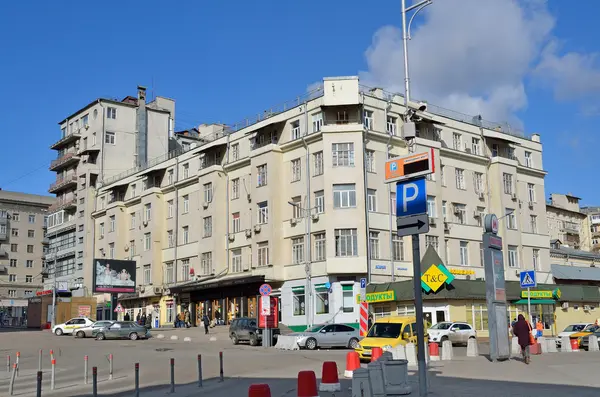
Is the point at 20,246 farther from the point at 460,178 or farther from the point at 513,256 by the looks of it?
the point at 513,256

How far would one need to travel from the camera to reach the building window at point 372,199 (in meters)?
46.7

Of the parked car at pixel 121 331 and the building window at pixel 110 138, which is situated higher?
the building window at pixel 110 138

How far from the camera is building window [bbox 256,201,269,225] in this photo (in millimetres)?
49969

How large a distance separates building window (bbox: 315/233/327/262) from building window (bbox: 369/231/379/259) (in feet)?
10.4

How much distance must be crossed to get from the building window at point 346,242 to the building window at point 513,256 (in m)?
16.5

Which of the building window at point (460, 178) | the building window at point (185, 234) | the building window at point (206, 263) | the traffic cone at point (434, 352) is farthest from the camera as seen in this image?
the building window at point (185, 234)

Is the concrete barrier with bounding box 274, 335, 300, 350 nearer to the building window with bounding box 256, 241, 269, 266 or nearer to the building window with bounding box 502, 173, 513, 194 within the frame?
the building window with bounding box 256, 241, 269, 266

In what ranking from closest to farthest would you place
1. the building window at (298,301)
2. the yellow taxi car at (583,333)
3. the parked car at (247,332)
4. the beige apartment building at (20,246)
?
the yellow taxi car at (583,333), the parked car at (247,332), the building window at (298,301), the beige apartment building at (20,246)

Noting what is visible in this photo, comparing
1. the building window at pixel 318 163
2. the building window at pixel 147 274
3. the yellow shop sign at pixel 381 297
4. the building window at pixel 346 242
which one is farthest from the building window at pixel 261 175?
the building window at pixel 147 274

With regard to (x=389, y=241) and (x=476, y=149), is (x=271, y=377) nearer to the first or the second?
(x=389, y=241)

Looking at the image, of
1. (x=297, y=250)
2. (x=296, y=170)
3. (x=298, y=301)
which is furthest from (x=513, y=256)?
(x=296, y=170)

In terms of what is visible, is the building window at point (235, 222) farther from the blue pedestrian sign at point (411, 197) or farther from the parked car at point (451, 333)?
the blue pedestrian sign at point (411, 197)

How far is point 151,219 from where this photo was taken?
2491 inches

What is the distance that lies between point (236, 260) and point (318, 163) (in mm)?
11158
